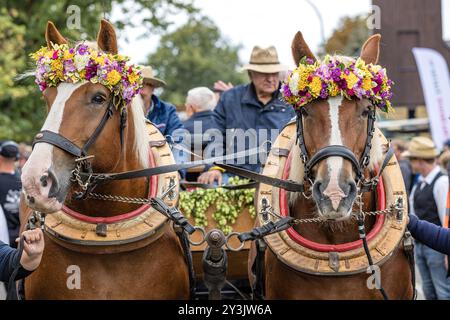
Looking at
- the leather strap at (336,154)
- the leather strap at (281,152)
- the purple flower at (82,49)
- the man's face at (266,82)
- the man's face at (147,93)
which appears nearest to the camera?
the leather strap at (336,154)

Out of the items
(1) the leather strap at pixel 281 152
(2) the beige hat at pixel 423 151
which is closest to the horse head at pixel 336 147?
(1) the leather strap at pixel 281 152

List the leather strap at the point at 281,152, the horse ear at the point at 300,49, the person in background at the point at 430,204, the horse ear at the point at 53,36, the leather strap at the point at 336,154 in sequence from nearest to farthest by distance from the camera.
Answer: the leather strap at the point at 336,154
the horse ear at the point at 300,49
the horse ear at the point at 53,36
the leather strap at the point at 281,152
the person in background at the point at 430,204

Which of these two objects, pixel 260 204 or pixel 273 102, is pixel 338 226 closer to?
pixel 260 204

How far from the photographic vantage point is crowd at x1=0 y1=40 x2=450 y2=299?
426 cm

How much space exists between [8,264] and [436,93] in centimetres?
1108

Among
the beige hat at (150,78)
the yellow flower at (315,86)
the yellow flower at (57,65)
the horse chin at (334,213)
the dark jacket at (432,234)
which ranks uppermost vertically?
the beige hat at (150,78)

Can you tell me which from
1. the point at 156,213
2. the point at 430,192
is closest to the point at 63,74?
the point at 156,213

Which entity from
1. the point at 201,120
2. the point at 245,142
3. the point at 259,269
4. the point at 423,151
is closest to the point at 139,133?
the point at 259,269

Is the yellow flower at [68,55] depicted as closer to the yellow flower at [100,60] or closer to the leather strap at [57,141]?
the yellow flower at [100,60]

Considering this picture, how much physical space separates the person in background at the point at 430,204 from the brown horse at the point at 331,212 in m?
3.87

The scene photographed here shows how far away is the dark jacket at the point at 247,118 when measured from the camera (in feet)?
18.8

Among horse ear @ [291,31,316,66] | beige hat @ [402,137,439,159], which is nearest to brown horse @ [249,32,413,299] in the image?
horse ear @ [291,31,316,66]

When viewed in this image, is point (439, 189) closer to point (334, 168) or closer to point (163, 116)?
point (163, 116)

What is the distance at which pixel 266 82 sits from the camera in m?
5.89
